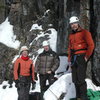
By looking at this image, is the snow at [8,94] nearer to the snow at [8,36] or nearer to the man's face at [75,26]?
the snow at [8,36]

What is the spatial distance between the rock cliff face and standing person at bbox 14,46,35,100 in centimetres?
246

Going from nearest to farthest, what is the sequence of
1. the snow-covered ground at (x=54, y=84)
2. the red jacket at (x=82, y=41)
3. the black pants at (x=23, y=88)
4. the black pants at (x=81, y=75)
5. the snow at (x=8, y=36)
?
the red jacket at (x=82, y=41)
the black pants at (x=81, y=75)
the snow-covered ground at (x=54, y=84)
the black pants at (x=23, y=88)
the snow at (x=8, y=36)

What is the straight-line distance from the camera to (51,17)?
17797 millimetres

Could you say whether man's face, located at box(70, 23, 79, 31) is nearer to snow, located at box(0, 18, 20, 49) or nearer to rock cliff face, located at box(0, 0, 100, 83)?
rock cliff face, located at box(0, 0, 100, 83)

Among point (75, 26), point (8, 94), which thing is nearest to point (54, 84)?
point (75, 26)

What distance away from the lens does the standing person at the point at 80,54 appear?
6395 mm


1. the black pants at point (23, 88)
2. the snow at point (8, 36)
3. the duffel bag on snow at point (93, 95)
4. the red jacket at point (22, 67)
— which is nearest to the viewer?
the duffel bag on snow at point (93, 95)

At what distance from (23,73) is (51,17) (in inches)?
404

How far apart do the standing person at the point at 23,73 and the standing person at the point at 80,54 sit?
212 centimetres

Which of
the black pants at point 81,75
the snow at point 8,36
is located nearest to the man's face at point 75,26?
the black pants at point 81,75

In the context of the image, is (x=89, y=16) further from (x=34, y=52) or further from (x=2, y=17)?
(x=2, y=17)

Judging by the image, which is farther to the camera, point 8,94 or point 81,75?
point 8,94

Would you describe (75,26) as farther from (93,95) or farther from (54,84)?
(54,84)

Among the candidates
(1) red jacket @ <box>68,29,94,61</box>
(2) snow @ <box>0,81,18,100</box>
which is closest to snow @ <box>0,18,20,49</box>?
(2) snow @ <box>0,81,18,100</box>
